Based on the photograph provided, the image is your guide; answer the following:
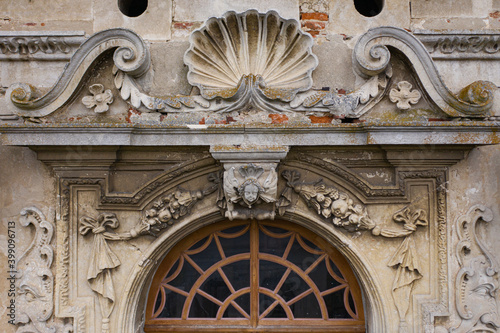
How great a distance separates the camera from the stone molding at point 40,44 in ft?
12.6

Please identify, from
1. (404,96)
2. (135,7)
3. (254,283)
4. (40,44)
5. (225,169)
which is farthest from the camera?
(135,7)

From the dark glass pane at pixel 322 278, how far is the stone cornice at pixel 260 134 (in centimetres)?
109

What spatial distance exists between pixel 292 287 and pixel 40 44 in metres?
2.72

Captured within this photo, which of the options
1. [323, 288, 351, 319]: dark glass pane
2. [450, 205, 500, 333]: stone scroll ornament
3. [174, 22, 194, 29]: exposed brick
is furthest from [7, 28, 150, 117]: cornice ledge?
[450, 205, 500, 333]: stone scroll ornament

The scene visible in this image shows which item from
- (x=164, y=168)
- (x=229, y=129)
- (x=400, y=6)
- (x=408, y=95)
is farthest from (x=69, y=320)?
(x=400, y=6)

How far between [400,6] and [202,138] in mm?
1836

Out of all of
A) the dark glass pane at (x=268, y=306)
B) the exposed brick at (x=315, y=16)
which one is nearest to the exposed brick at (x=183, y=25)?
the exposed brick at (x=315, y=16)

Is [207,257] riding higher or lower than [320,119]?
lower

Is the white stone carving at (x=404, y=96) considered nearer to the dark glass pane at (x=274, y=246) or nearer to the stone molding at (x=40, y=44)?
the dark glass pane at (x=274, y=246)

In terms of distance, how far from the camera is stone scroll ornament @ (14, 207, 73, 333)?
3.85 m

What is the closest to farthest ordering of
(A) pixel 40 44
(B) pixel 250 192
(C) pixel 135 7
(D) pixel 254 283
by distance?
(B) pixel 250 192 → (A) pixel 40 44 → (D) pixel 254 283 → (C) pixel 135 7

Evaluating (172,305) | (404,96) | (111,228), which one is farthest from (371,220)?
(111,228)

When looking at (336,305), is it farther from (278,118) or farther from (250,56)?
(250,56)

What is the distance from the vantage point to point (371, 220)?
3809 mm
